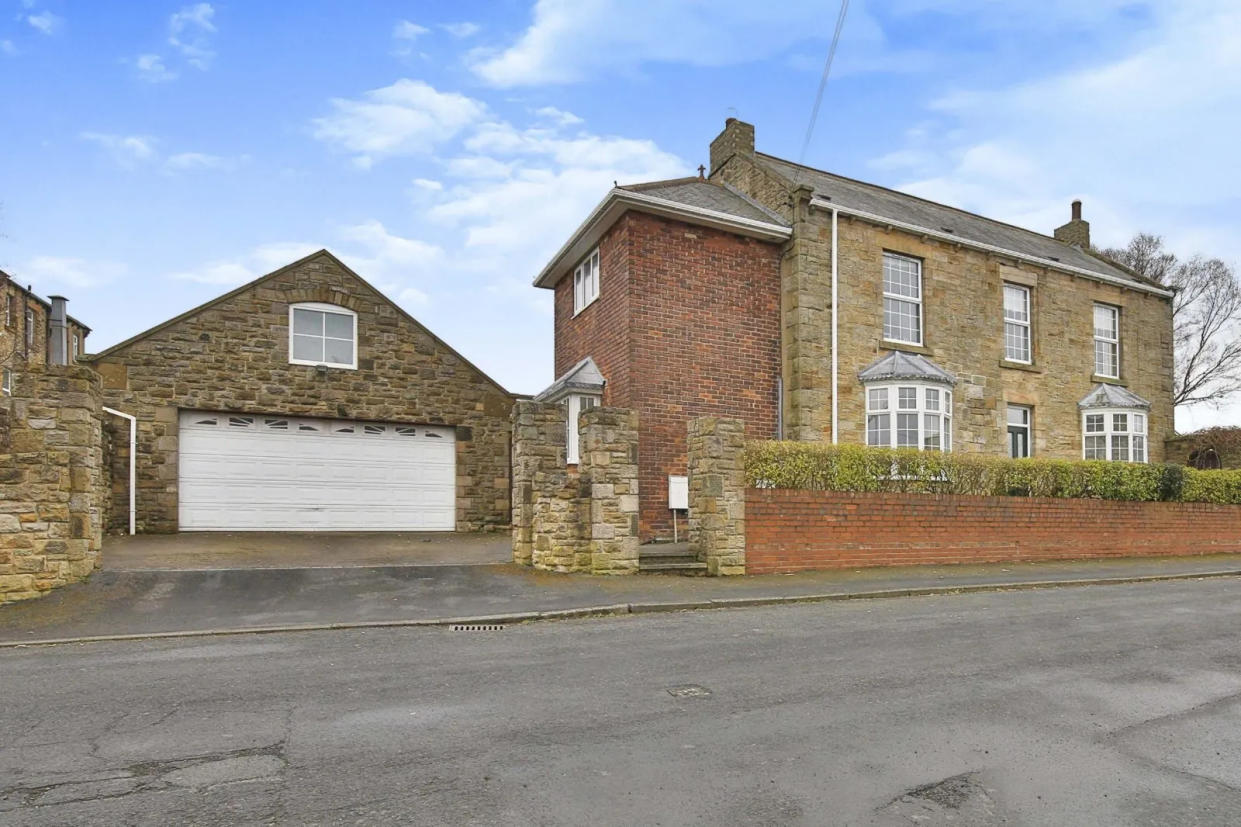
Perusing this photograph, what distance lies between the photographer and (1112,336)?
22.8 meters

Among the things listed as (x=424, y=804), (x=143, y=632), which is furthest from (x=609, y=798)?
(x=143, y=632)

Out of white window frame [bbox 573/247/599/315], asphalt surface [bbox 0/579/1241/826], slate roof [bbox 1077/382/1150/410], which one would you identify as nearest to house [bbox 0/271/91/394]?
white window frame [bbox 573/247/599/315]

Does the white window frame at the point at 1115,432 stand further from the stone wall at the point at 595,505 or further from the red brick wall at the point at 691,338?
the stone wall at the point at 595,505

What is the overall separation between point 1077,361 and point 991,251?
4.19 m

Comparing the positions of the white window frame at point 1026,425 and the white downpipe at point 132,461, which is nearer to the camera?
the white downpipe at point 132,461

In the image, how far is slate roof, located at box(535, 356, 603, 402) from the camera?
57.1ft

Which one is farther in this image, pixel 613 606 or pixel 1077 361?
pixel 1077 361

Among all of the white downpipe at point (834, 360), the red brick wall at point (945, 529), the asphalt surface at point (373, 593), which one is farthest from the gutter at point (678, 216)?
the asphalt surface at point (373, 593)

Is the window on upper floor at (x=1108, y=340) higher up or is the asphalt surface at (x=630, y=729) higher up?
the window on upper floor at (x=1108, y=340)

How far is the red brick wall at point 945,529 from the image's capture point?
42.7 ft

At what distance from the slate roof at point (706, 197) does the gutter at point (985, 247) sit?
1275 mm

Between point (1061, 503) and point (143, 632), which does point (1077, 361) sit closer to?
point (1061, 503)

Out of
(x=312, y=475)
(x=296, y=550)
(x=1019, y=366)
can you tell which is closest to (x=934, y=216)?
(x=1019, y=366)

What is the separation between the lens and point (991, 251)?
20.1m
